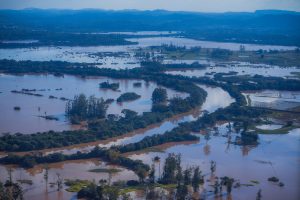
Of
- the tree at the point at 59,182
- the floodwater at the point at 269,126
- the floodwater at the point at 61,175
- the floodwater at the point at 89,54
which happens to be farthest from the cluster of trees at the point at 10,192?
the floodwater at the point at 89,54

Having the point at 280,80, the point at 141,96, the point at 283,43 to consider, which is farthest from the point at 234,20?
the point at 141,96

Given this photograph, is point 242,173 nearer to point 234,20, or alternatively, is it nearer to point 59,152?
point 59,152

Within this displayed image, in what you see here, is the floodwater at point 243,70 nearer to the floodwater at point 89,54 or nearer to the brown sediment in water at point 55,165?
the floodwater at point 89,54

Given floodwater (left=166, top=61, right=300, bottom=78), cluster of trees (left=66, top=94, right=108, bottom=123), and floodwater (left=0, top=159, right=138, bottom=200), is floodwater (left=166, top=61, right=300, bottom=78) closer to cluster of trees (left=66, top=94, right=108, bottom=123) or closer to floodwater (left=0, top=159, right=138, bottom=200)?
cluster of trees (left=66, top=94, right=108, bottom=123)

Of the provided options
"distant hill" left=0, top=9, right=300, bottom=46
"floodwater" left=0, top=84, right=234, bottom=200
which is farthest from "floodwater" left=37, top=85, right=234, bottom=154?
"distant hill" left=0, top=9, right=300, bottom=46

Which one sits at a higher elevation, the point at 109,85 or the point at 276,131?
the point at 109,85

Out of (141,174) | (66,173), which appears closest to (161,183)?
(141,174)

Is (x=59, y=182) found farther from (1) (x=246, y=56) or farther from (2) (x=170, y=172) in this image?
(1) (x=246, y=56)
